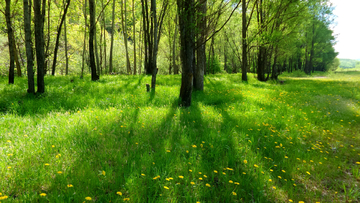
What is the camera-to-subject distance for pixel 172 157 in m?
3.14

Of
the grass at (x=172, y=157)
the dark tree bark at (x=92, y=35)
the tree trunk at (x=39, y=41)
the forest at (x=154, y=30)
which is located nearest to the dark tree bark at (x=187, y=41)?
the forest at (x=154, y=30)

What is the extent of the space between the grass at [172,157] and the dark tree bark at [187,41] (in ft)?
3.67

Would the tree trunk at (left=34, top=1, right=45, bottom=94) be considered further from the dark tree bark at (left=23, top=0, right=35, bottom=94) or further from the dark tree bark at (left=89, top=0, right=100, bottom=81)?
the dark tree bark at (left=89, top=0, right=100, bottom=81)

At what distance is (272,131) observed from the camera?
484 centimetres

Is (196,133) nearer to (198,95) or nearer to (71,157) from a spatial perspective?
(71,157)

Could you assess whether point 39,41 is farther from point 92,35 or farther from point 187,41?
point 187,41

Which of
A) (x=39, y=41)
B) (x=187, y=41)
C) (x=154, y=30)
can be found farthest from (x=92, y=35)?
(x=187, y=41)

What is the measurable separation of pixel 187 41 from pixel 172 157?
14.9ft

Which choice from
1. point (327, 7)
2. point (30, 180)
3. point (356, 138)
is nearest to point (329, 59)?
point (327, 7)

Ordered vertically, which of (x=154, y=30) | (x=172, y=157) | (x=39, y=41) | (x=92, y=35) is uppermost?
(x=92, y=35)

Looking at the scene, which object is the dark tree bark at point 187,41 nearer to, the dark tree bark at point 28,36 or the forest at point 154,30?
the forest at point 154,30

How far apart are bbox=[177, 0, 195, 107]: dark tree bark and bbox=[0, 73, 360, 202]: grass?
44.1 inches

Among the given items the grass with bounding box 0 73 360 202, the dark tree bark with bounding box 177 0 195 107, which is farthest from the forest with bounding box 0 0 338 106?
the grass with bounding box 0 73 360 202

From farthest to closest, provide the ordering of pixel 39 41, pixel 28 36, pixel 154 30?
pixel 154 30 → pixel 39 41 → pixel 28 36
